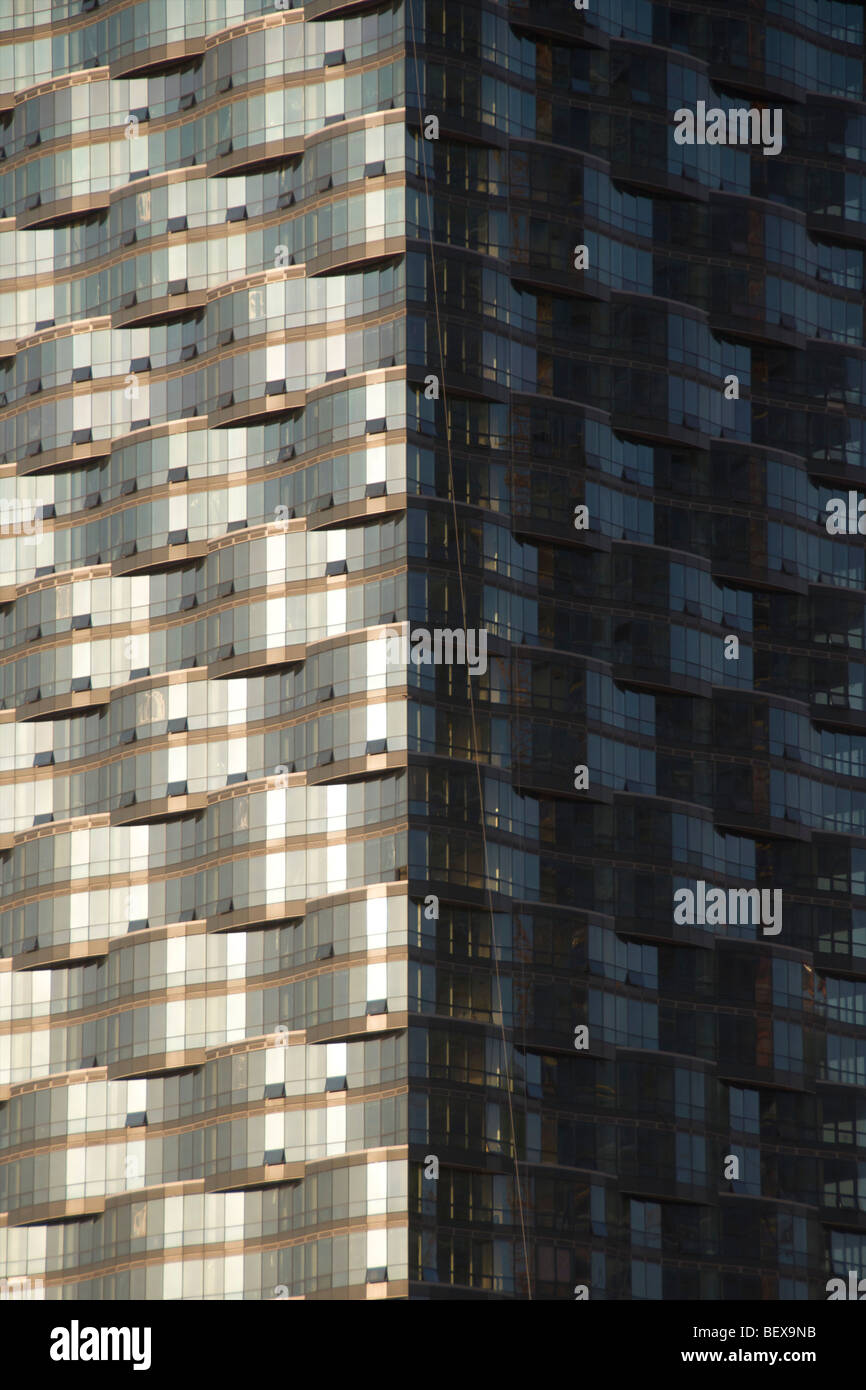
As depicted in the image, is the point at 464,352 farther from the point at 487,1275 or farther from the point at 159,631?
the point at 487,1275

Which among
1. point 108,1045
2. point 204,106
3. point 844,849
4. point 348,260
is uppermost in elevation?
point 204,106

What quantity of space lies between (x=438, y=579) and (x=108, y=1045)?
27.6 m

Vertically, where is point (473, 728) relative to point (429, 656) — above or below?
below

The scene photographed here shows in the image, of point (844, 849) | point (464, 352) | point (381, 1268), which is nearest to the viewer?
point (381, 1268)

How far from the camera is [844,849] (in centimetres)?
17838

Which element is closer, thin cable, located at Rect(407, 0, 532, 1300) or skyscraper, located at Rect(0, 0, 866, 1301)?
thin cable, located at Rect(407, 0, 532, 1300)

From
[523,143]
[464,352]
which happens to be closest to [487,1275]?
[464,352]

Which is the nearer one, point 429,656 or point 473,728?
point 429,656

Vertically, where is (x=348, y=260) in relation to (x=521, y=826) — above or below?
above

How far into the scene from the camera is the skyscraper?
16150cm

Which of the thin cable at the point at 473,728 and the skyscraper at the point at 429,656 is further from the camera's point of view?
the skyscraper at the point at 429,656

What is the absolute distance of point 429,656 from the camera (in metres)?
A: 162

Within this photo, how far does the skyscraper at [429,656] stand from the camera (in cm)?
16150

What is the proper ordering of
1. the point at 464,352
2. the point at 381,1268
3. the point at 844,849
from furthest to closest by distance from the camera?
the point at 844,849 → the point at 464,352 → the point at 381,1268
